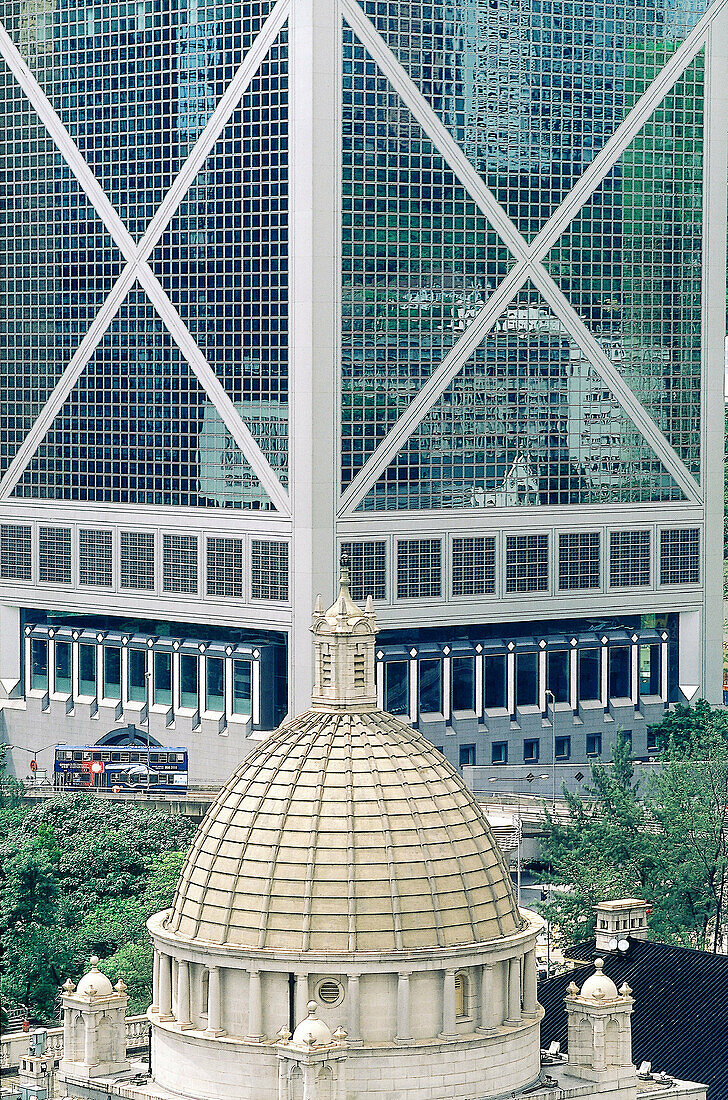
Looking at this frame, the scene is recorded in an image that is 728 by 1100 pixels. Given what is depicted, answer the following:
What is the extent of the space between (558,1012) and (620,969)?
11.8m

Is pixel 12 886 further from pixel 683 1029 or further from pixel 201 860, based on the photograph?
pixel 201 860

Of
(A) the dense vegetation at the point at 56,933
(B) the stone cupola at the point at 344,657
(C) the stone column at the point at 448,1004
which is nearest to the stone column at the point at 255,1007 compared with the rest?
(C) the stone column at the point at 448,1004

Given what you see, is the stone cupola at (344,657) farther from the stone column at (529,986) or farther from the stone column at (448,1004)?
the stone column at (448,1004)

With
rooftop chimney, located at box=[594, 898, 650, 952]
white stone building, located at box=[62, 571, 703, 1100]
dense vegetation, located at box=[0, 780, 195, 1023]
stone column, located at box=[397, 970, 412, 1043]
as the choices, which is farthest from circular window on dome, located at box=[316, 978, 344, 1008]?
rooftop chimney, located at box=[594, 898, 650, 952]

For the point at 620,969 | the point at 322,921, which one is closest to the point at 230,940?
the point at 322,921

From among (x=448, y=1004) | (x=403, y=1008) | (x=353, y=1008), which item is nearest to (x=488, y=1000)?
(x=448, y=1004)

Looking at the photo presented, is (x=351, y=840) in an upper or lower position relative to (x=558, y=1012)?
upper

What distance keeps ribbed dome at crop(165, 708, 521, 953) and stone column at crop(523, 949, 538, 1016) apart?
2251 mm

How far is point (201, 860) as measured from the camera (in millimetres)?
125000

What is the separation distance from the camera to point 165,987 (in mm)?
124438

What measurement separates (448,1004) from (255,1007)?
6690 millimetres

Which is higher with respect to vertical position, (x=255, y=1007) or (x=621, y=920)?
(x=255, y=1007)

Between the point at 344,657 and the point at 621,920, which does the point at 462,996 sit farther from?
the point at 621,920

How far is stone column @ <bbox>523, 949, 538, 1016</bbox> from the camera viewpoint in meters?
126
